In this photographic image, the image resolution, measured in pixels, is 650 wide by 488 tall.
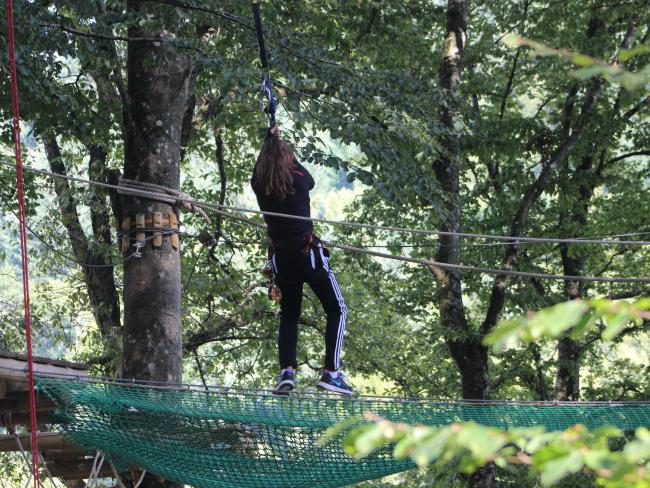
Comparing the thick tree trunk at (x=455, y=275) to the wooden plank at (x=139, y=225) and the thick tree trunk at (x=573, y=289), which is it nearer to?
the thick tree trunk at (x=573, y=289)

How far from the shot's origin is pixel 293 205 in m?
4.59

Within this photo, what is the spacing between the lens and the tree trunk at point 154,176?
5.31 metres

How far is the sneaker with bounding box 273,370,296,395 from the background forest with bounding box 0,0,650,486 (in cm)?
133

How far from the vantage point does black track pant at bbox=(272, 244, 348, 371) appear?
465cm

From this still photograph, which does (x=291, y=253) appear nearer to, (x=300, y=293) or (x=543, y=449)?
(x=300, y=293)

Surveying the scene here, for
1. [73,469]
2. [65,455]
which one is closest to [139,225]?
[65,455]

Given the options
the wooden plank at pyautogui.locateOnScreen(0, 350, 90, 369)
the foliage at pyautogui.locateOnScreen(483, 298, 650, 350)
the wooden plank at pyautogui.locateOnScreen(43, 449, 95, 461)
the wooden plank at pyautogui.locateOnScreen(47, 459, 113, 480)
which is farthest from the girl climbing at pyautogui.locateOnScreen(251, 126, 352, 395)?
the foliage at pyautogui.locateOnScreen(483, 298, 650, 350)

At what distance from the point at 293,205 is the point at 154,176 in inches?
48.7

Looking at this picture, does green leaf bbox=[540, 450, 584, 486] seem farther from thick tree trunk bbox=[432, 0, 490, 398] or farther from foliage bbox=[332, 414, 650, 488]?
thick tree trunk bbox=[432, 0, 490, 398]

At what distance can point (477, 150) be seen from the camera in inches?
399

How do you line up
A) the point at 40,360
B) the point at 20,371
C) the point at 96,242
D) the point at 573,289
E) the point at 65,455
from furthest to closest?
1. the point at 573,289
2. the point at 96,242
3. the point at 65,455
4. the point at 40,360
5. the point at 20,371

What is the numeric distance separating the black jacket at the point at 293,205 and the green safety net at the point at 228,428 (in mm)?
754

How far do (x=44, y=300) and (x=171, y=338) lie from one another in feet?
25.8

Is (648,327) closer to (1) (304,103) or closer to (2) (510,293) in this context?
(2) (510,293)
